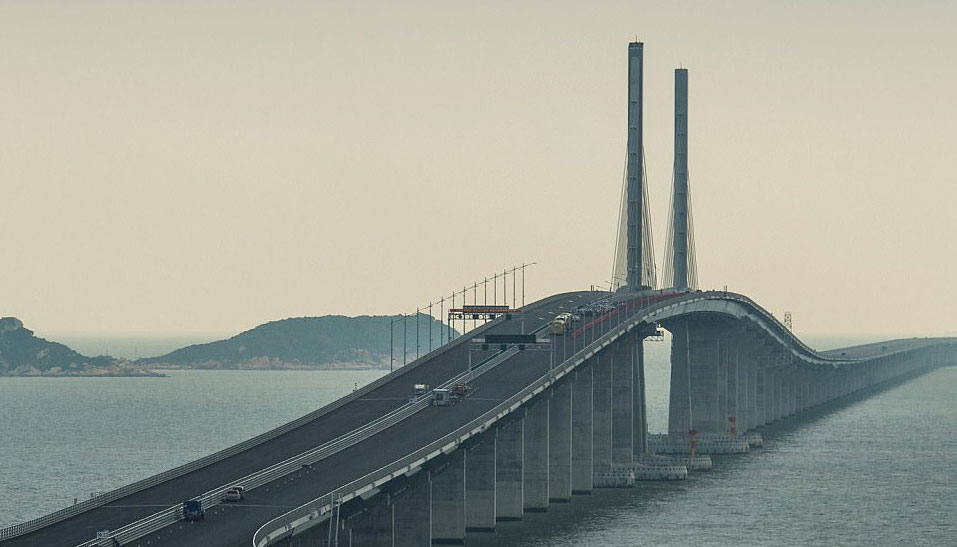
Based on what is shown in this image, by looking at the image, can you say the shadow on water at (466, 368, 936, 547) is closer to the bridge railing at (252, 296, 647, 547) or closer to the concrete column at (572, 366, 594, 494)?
the concrete column at (572, 366, 594, 494)

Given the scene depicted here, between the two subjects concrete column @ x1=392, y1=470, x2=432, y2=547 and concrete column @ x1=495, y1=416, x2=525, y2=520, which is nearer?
concrete column @ x1=392, y1=470, x2=432, y2=547

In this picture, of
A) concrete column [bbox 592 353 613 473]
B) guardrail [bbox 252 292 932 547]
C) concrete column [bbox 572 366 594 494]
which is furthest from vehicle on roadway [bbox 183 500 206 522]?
concrete column [bbox 592 353 613 473]

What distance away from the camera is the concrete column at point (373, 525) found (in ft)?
323

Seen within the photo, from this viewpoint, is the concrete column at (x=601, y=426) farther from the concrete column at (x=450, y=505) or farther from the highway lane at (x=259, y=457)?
the concrete column at (x=450, y=505)

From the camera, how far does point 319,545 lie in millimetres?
91812

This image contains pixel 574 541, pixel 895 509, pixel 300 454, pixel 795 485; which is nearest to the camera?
pixel 300 454

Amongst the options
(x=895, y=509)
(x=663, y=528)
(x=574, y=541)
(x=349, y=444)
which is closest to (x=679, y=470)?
(x=895, y=509)

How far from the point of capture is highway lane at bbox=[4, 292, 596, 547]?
8631cm

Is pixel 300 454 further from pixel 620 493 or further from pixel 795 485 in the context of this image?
pixel 795 485

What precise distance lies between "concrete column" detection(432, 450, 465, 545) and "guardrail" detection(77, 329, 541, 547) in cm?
591

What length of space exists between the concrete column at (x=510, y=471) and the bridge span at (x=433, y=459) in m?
0.10

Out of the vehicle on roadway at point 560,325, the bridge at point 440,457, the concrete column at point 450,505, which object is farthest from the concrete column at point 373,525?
the vehicle on roadway at point 560,325

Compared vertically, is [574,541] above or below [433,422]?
below

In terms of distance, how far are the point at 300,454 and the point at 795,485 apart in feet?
220
